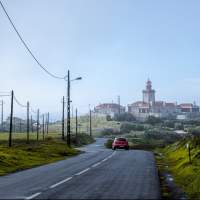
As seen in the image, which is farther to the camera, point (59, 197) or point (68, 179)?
point (68, 179)

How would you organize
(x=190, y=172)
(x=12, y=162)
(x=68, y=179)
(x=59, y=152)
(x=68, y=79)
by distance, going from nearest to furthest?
(x=68, y=179) < (x=190, y=172) < (x=12, y=162) < (x=59, y=152) < (x=68, y=79)

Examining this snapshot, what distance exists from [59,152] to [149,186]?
1330 inches

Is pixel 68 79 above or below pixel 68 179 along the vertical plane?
above

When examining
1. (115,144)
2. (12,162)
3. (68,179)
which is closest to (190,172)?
(68,179)

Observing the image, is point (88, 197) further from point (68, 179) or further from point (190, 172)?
point (190, 172)

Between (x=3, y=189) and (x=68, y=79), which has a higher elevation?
(x=68, y=79)

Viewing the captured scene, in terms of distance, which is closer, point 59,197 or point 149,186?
point 59,197

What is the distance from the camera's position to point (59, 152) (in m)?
51.2

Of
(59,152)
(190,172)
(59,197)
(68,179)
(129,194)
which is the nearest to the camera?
(59,197)

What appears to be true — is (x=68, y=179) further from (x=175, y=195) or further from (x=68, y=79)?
(x=68, y=79)

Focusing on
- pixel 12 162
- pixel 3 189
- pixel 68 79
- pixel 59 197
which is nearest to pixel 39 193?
pixel 59 197

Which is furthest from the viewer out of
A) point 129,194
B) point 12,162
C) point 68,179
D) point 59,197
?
point 12,162

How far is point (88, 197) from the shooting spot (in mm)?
14453

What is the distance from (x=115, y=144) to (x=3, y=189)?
4913cm
